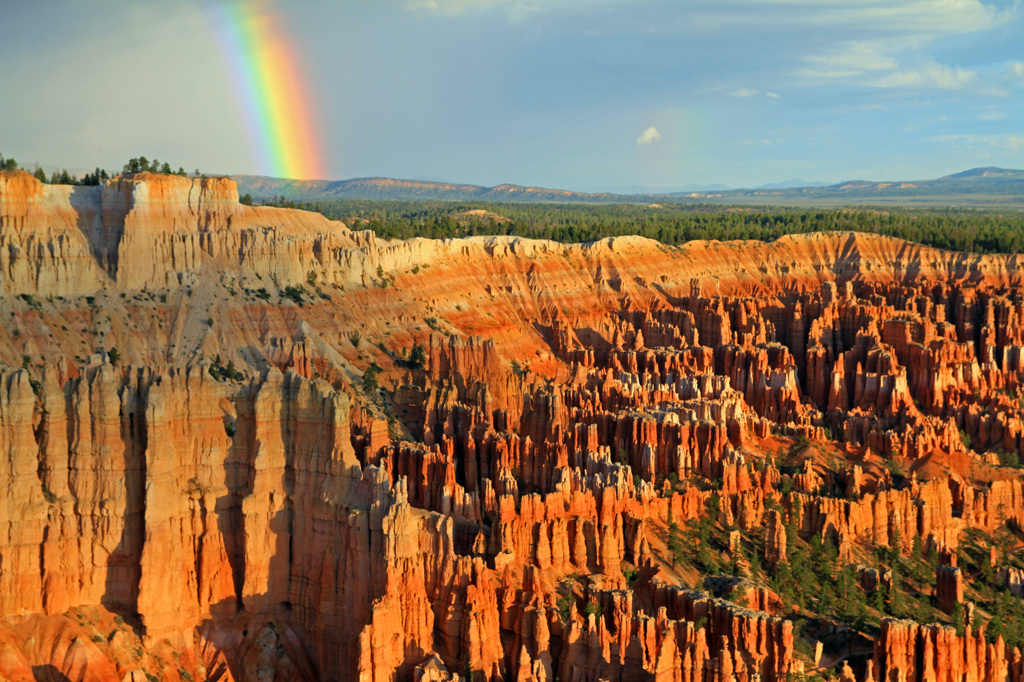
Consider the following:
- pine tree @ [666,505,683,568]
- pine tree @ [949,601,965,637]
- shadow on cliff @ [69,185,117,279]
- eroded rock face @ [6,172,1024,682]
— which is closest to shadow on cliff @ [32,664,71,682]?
eroded rock face @ [6,172,1024,682]

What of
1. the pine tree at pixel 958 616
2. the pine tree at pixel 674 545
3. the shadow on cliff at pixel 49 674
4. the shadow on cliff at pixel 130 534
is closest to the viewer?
the shadow on cliff at pixel 49 674

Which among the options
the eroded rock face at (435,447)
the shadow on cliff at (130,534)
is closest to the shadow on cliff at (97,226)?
the eroded rock face at (435,447)

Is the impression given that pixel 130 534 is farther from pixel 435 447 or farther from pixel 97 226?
pixel 97 226

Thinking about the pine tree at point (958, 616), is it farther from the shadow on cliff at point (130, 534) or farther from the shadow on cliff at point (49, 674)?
the shadow on cliff at point (49, 674)

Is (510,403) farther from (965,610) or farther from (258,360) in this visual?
(965,610)

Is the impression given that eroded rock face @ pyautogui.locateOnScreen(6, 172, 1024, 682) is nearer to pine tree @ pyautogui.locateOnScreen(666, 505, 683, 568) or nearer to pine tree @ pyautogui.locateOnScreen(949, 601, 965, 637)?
pine tree @ pyautogui.locateOnScreen(666, 505, 683, 568)

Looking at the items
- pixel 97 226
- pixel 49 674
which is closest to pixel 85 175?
pixel 97 226
